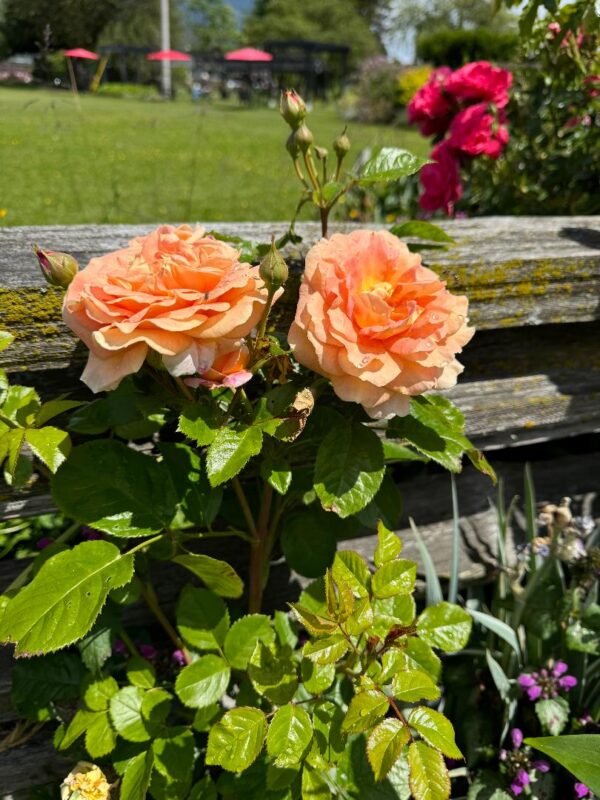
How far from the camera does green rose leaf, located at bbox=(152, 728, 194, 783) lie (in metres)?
1.01

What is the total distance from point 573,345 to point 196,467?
3.34 feet

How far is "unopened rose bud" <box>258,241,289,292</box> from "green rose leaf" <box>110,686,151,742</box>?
0.76 metres

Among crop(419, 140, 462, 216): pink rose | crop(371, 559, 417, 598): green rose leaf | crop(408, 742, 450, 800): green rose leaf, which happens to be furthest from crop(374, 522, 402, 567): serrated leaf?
A: crop(419, 140, 462, 216): pink rose

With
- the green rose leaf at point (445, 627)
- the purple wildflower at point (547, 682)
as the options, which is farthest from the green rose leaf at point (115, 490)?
the purple wildflower at point (547, 682)

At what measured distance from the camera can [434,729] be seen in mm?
841

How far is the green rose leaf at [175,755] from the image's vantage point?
1.01 meters

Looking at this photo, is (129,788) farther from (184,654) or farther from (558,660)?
(558,660)

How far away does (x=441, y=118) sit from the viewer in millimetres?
2133

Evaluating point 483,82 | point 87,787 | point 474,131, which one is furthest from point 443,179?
point 87,787

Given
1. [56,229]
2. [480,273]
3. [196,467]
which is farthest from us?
[480,273]

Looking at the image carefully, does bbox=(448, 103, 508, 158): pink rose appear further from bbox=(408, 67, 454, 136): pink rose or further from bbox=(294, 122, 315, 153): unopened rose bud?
bbox=(294, 122, 315, 153): unopened rose bud

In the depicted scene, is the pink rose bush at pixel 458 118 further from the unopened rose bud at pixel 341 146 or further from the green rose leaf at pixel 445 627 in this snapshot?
the green rose leaf at pixel 445 627

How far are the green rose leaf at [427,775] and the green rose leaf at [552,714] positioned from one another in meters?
0.61

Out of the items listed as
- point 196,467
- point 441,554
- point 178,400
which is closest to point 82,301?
point 178,400
